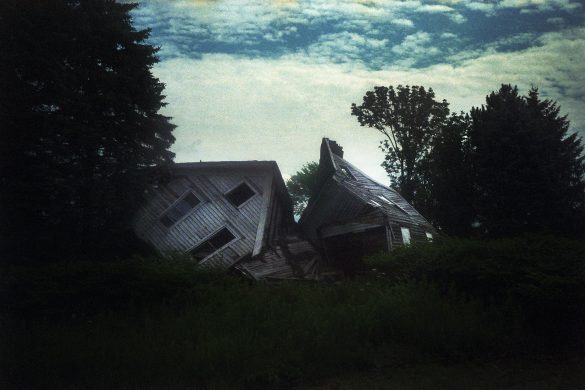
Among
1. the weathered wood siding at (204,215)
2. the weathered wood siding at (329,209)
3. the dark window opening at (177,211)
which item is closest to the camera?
the weathered wood siding at (204,215)

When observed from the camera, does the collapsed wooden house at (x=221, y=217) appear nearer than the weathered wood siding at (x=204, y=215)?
Yes

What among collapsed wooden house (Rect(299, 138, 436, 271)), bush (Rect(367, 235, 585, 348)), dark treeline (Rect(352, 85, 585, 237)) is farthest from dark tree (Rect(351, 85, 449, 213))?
bush (Rect(367, 235, 585, 348))

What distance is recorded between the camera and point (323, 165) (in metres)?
22.7

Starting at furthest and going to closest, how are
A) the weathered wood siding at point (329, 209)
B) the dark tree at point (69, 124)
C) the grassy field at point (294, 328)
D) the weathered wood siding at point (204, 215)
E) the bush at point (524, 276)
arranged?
the weathered wood siding at point (329, 209), the weathered wood siding at point (204, 215), the dark tree at point (69, 124), the bush at point (524, 276), the grassy field at point (294, 328)

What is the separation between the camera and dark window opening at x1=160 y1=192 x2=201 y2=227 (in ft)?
58.6

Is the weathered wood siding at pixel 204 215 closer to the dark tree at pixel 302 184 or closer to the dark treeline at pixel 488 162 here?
the dark treeline at pixel 488 162

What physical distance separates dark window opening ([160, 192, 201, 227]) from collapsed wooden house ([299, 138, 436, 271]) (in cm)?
661

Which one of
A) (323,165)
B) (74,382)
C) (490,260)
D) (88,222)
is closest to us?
(74,382)

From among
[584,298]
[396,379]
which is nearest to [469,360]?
[396,379]

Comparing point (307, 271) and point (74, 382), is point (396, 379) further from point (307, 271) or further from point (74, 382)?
point (307, 271)

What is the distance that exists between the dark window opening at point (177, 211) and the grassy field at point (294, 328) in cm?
880

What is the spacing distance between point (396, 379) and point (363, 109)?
32.8 meters

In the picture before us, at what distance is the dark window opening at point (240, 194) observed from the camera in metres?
17.9

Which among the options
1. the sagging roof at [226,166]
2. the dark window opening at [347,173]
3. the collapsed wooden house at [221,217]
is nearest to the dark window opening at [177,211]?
the collapsed wooden house at [221,217]
